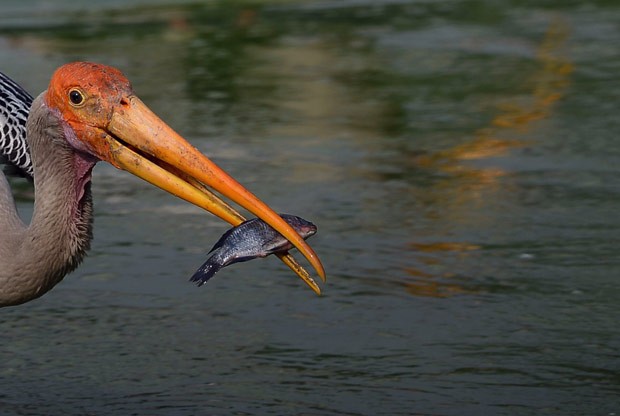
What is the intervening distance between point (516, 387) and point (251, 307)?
1.24 meters

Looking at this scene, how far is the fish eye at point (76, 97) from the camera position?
404 cm

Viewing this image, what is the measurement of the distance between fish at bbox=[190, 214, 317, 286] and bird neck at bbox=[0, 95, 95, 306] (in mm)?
371

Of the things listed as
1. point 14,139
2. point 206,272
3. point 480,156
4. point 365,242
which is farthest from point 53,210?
point 480,156

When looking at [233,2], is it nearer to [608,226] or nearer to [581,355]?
[608,226]

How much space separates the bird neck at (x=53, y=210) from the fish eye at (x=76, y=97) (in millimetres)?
83

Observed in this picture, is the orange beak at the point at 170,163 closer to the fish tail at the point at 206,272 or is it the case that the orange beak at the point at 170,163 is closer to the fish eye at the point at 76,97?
the fish eye at the point at 76,97

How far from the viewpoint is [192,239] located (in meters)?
6.45

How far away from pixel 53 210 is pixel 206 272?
0.49m

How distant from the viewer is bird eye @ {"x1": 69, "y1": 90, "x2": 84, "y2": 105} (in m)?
4.05

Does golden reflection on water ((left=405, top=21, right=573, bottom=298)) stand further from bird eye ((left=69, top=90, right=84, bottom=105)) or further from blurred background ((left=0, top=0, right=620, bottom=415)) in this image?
bird eye ((left=69, top=90, right=84, bottom=105))

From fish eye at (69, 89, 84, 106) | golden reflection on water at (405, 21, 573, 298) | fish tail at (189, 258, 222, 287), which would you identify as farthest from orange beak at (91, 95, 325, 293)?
golden reflection on water at (405, 21, 573, 298)

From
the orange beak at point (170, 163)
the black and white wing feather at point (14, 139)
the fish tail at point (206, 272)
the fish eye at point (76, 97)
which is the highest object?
the fish eye at point (76, 97)

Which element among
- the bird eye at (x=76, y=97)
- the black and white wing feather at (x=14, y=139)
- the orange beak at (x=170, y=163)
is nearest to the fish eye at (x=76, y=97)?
the bird eye at (x=76, y=97)

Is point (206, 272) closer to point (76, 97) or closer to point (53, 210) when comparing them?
point (53, 210)
